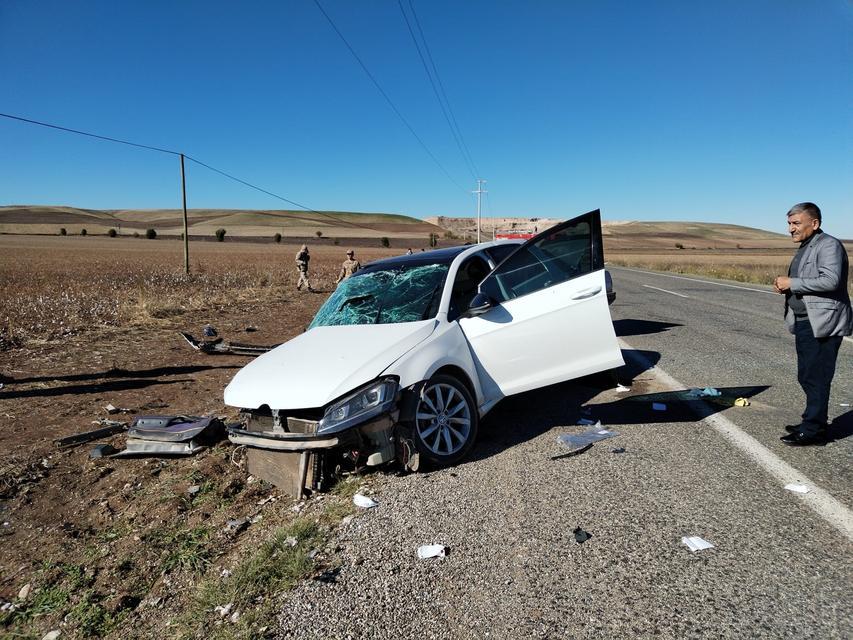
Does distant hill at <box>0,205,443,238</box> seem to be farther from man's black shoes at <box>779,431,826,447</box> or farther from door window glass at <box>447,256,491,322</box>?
man's black shoes at <box>779,431,826,447</box>

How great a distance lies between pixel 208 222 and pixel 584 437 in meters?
131

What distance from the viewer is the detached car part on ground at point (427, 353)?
3.72 meters

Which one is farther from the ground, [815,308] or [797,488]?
[815,308]

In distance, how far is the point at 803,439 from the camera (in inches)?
163

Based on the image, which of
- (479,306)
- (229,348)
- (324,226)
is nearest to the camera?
(479,306)

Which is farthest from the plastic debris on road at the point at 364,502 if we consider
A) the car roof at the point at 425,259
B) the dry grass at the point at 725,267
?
the dry grass at the point at 725,267

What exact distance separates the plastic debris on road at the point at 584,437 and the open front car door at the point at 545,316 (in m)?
0.49

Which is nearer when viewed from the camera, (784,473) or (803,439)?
(784,473)

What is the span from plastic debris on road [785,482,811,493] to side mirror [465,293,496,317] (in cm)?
236

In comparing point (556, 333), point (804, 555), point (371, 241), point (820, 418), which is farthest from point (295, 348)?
point (371, 241)

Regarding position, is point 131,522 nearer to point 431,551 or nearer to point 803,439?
point 431,551

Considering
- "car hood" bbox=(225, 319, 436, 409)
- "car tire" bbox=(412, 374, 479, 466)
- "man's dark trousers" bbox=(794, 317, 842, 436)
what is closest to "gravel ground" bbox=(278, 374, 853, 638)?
"car tire" bbox=(412, 374, 479, 466)

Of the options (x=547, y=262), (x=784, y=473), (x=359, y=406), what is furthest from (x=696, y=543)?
(x=547, y=262)

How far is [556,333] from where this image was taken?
485 cm
